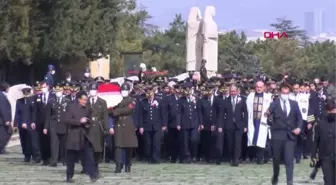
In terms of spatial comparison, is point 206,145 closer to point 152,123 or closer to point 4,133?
point 152,123

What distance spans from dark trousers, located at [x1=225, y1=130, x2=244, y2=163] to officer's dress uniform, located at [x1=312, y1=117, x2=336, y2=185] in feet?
25.8

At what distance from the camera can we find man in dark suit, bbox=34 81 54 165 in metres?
25.8

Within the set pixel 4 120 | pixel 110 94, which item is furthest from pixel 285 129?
pixel 4 120

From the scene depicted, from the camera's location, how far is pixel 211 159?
89.4 feet

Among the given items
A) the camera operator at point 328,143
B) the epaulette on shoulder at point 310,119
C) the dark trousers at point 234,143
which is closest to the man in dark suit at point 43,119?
the dark trousers at point 234,143

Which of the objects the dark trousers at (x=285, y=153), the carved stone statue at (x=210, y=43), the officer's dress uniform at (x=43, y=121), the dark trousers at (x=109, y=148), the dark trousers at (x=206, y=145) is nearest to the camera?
the dark trousers at (x=285, y=153)

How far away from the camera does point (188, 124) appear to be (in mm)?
27047

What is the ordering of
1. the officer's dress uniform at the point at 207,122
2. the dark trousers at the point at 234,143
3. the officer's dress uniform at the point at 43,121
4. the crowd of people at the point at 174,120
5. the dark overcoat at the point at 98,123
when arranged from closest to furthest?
1. the dark overcoat at the point at 98,123
2. the crowd of people at the point at 174,120
3. the officer's dress uniform at the point at 43,121
4. the dark trousers at the point at 234,143
5. the officer's dress uniform at the point at 207,122

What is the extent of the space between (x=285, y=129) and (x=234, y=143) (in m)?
6.94

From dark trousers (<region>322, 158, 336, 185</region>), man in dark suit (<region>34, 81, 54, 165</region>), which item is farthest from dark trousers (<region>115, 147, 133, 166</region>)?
dark trousers (<region>322, 158, 336, 185</region>)

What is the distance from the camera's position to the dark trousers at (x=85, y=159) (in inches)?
792

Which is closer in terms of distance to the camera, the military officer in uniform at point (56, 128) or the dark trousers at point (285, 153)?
the dark trousers at point (285, 153)

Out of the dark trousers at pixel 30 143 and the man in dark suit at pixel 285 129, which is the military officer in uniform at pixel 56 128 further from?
the man in dark suit at pixel 285 129

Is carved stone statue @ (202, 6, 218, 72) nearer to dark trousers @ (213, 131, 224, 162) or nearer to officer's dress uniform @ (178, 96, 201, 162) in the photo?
officer's dress uniform @ (178, 96, 201, 162)
